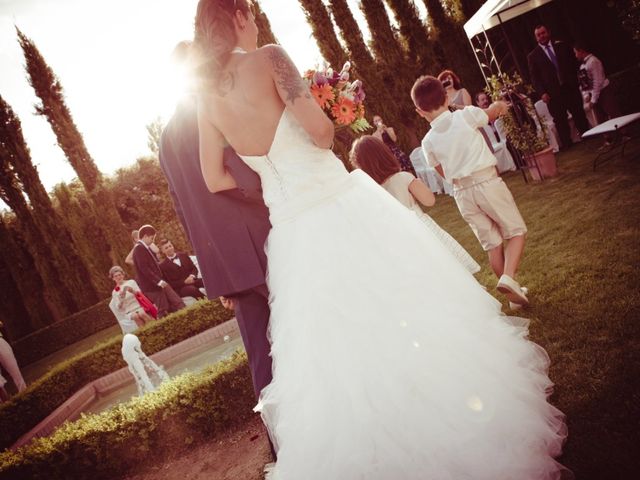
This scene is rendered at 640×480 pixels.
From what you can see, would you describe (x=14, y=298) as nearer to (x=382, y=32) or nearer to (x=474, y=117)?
(x=382, y=32)

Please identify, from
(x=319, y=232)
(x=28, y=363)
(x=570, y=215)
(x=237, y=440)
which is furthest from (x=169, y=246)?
(x=28, y=363)

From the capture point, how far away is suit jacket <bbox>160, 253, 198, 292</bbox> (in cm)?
1130

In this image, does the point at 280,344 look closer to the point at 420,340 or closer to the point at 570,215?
the point at 420,340

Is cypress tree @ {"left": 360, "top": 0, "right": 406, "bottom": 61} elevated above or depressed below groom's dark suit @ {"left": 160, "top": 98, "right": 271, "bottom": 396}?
above

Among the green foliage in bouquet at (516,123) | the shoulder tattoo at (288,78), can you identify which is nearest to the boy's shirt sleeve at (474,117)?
the shoulder tattoo at (288,78)

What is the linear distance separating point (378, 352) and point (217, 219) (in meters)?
1.25

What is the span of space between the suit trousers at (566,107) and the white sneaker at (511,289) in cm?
773

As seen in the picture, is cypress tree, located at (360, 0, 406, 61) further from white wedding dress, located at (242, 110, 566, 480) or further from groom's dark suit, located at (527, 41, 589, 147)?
white wedding dress, located at (242, 110, 566, 480)

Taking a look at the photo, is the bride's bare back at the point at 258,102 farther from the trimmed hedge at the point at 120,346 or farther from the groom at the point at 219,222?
the trimmed hedge at the point at 120,346

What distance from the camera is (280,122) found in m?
2.31

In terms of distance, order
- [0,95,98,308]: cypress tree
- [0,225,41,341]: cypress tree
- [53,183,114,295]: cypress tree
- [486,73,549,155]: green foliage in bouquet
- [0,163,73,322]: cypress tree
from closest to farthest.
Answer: [486,73,549,155]: green foliage in bouquet → [0,95,98,308]: cypress tree → [0,163,73,322]: cypress tree → [53,183,114,295]: cypress tree → [0,225,41,341]: cypress tree

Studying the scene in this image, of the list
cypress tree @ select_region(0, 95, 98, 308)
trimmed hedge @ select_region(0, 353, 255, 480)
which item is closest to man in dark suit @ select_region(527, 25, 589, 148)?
trimmed hedge @ select_region(0, 353, 255, 480)

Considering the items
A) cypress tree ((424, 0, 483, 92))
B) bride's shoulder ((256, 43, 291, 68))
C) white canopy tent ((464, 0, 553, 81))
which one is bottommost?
bride's shoulder ((256, 43, 291, 68))

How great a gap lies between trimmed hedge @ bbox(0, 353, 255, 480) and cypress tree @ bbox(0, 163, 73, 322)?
20200 mm
